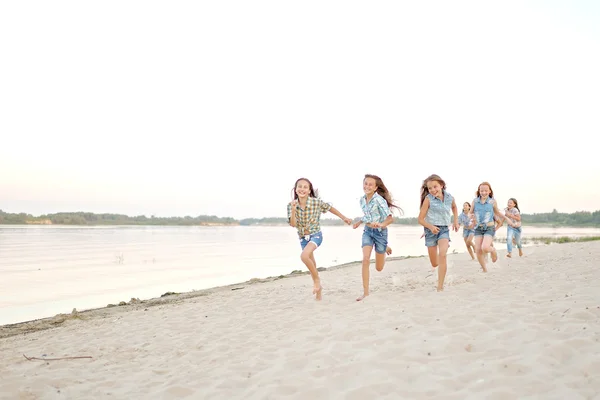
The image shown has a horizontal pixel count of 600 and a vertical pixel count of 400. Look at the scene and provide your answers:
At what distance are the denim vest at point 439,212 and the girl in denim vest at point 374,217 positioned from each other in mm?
519

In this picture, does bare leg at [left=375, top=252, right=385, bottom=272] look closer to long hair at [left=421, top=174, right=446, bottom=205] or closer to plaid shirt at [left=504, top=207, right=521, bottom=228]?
long hair at [left=421, top=174, right=446, bottom=205]

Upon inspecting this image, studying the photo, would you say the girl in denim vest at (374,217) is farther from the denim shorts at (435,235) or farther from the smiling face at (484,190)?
the smiling face at (484,190)

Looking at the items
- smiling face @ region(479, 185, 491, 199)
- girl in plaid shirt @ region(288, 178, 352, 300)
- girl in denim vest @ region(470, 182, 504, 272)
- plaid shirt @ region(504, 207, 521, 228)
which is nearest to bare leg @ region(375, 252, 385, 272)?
girl in plaid shirt @ region(288, 178, 352, 300)

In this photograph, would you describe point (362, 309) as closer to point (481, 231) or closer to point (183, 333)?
point (183, 333)

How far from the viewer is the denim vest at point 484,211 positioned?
941 centimetres

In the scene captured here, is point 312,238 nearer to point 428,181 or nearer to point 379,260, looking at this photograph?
point 379,260

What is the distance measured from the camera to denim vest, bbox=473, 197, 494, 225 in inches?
370

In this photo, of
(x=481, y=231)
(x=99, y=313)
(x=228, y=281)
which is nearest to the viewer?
(x=99, y=313)

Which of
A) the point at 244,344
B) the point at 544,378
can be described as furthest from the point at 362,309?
the point at 544,378

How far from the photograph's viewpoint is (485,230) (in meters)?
9.50

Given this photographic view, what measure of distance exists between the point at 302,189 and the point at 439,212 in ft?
7.52

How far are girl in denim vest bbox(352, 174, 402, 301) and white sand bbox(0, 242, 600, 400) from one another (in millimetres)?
683

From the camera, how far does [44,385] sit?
4.19 meters

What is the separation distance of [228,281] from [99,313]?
524 centimetres
